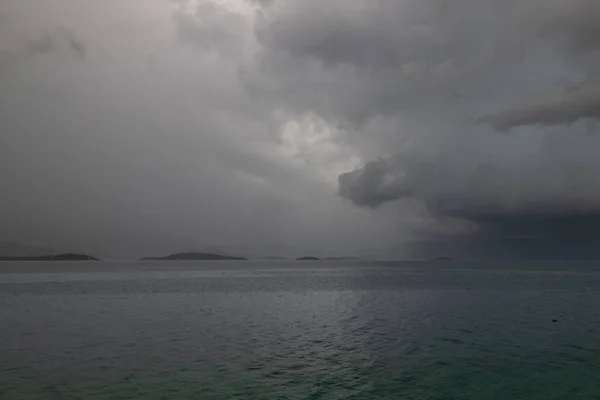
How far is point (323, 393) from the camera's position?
27.1 metres

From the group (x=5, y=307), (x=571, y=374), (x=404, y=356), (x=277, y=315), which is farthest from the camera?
(x=5, y=307)

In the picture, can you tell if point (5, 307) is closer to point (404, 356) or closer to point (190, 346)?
point (190, 346)

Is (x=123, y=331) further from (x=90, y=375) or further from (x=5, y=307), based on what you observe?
(x=5, y=307)

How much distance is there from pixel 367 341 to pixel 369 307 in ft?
100.0

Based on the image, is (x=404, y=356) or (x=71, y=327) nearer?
(x=404, y=356)

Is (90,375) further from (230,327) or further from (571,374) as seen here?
(571,374)

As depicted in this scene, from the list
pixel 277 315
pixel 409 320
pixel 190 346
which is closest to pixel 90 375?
pixel 190 346

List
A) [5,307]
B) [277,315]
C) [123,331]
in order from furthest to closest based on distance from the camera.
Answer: [5,307], [277,315], [123,331]

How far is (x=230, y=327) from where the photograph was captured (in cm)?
5259

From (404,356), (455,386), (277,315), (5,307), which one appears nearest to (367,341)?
(404,356)

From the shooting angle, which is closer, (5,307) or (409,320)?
(409,320)

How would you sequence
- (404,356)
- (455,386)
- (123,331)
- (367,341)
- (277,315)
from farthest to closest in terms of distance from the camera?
(277,315), (123,331), (367,341), (404,356), (455,386)

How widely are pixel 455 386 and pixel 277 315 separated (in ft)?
124

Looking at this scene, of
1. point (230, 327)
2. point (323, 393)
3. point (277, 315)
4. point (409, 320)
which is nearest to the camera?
point (323, 393)
